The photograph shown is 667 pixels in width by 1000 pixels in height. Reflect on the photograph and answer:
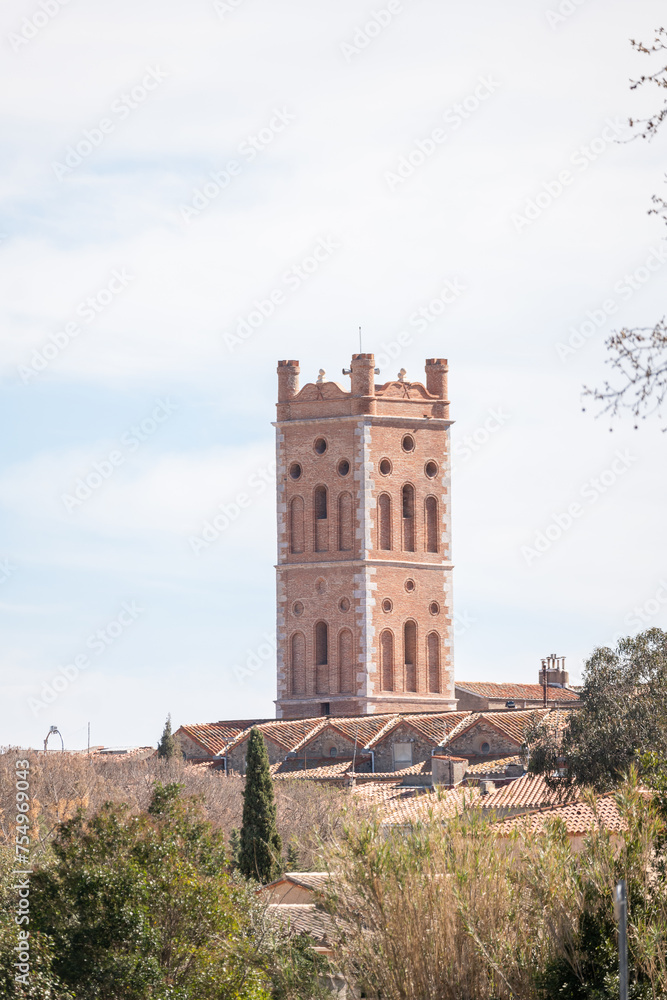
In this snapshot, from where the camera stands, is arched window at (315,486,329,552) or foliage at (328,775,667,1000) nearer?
foliage at (328,775,667,1000)

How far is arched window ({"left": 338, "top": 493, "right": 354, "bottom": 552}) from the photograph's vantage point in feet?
236

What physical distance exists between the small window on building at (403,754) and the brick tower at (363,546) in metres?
8.18

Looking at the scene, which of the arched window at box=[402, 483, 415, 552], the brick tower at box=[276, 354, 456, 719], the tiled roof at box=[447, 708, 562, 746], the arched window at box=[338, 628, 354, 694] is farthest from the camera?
the arched window at box=[402, 483, 415, 552]

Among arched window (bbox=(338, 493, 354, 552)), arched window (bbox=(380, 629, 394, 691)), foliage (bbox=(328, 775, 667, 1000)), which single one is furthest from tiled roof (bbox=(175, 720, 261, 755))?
foliage (bbox=(328, 775, 667, 1000))

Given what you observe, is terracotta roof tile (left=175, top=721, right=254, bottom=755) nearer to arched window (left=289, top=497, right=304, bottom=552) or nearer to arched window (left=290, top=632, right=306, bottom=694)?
arched window (left=290, top=632, right=306, bottom=694)

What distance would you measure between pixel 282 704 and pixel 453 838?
1980 inches

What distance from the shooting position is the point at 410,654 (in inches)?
2849

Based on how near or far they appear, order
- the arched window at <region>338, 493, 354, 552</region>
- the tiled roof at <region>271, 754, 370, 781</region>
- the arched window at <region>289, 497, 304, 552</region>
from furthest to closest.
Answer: the arched window at <region>289, 497, 304, 552</region>
the arched window at <region>338, 493, 354, 552</region>
the tiled roof at <region>271, 754, 370, 781</region>

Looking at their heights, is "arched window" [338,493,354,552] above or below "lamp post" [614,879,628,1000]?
above

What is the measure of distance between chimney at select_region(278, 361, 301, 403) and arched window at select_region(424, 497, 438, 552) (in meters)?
7.00

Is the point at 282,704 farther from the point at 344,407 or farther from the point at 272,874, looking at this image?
the point at 272,874

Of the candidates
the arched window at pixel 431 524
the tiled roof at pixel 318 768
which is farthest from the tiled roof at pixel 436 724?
the arched window at pixel 431 524

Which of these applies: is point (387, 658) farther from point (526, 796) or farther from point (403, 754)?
point (526, 796)

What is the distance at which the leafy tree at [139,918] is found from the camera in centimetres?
2305
